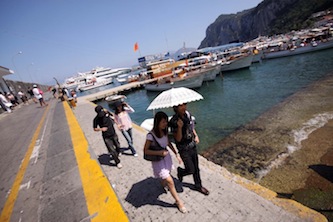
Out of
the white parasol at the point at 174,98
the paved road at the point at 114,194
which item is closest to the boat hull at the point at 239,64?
the paved road at the point at 114,194

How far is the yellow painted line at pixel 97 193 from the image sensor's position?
3.25m

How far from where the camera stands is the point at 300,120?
9.23m

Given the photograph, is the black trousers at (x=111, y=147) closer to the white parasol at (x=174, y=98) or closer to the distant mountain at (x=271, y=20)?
the white parasol at (x=174, y=98)

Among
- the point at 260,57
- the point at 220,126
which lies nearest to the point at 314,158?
the point at 220,126

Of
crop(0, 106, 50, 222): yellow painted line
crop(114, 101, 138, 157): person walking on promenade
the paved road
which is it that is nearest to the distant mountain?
crop(114, 101, 138, 157): person walking on promenade

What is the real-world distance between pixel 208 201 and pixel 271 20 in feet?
426

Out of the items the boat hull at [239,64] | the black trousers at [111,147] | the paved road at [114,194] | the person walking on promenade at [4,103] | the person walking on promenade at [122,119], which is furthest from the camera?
the boat hull at [239,64]

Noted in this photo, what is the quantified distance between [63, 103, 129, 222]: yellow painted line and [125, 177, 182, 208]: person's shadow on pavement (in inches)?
12.2

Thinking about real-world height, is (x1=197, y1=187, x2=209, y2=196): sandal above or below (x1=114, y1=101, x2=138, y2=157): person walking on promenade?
below

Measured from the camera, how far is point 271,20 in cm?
10438

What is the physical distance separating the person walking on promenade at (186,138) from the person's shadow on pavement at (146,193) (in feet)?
2.30

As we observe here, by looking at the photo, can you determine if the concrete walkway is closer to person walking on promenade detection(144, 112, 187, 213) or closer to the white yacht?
person walking on promenade detection(144, 112, 187, 213)

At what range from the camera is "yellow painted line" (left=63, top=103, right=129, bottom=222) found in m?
3.25

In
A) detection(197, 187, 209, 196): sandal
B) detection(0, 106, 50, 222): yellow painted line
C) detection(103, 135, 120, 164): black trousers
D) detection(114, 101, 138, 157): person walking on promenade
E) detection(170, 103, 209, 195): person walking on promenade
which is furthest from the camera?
detection(114, 101, 138, 157): person walking on promenade
